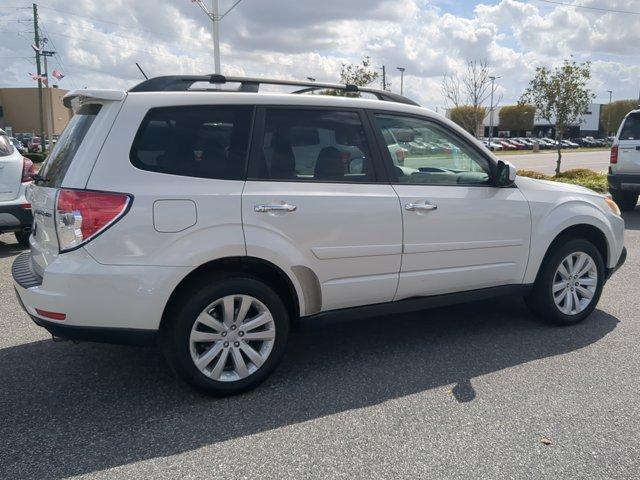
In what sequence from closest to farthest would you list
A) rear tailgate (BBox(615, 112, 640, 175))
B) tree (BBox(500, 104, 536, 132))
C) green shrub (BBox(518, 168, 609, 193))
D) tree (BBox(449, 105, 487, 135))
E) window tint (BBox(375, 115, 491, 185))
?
1. window tint (BBox(375, 115, 491, 185))
2. rear tailgate (BBox(615, 112, 640, 175))
3. green shrub (BBox(518, 168, 609, 193))
4. tree (BBox(449, 105, 487, 135))
5. tree (BBox(500, 104, 536, 132))

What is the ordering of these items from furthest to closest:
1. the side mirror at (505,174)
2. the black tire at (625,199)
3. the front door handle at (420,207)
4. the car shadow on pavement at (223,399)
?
the black tire at (625,199)
the side mirror at (505,174)
the front door handle at (420,207)
the car shadow on pavement at (223,399)

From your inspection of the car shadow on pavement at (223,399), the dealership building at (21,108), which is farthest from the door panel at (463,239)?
the dealership building at (21,108)

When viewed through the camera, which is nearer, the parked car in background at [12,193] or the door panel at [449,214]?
the door panel at [449,214]

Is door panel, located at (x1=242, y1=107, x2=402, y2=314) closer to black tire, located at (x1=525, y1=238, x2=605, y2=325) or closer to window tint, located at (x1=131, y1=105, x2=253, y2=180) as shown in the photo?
window tint, located at (x1=131, y1=105, x2=253, y2=180)

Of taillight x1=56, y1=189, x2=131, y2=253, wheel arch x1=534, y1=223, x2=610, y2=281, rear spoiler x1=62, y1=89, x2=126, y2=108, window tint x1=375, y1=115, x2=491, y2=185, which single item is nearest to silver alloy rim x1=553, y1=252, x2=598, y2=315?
wheel arch x1=534, y1=223, x2=610, y2=281

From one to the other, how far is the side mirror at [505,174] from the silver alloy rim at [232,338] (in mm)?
2068

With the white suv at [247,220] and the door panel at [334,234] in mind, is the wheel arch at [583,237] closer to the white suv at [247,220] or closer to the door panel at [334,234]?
the white suv at [247,220]

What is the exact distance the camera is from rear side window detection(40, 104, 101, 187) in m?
3.38

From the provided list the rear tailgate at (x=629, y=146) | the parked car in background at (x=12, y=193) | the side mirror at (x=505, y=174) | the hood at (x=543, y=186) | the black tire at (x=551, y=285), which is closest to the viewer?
the side mirror at (x=505, y=174)

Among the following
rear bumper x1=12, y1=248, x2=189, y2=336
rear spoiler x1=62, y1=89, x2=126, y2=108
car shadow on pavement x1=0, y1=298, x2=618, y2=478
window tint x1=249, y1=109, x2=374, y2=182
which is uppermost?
rear spoiler x1=62, y1=89, x2=126, y2=108

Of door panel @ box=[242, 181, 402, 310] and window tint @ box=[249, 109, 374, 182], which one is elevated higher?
window tint @ box=[249, 109, 374, 182]

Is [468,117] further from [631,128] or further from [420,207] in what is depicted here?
[420,207]

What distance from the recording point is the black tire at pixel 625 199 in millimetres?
11398

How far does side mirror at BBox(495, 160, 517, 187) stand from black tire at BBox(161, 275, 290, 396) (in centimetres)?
196
